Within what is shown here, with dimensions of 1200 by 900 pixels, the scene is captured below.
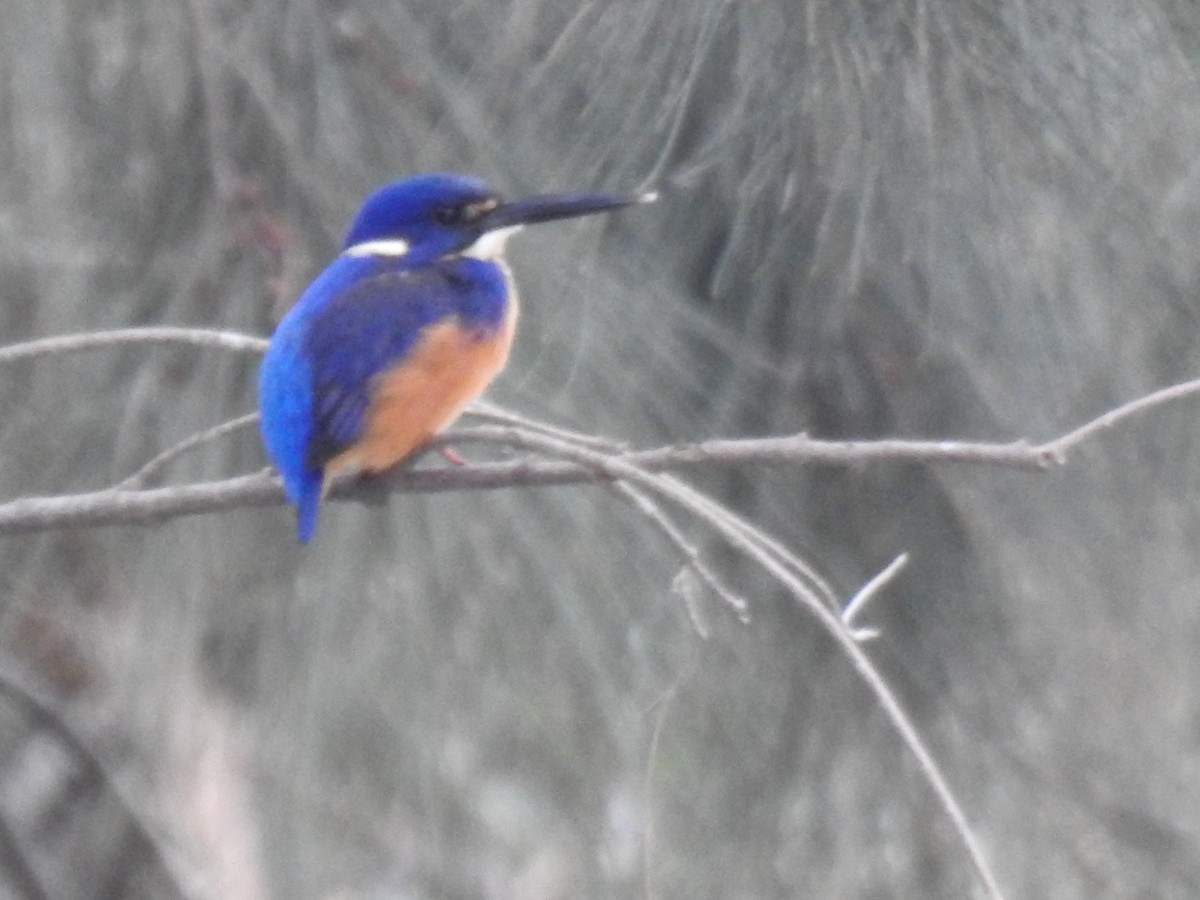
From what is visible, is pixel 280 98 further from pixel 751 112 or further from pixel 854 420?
pixel 854 420

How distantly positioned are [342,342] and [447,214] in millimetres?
135

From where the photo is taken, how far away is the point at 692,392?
1.30m

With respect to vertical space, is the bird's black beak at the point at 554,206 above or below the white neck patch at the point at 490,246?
above

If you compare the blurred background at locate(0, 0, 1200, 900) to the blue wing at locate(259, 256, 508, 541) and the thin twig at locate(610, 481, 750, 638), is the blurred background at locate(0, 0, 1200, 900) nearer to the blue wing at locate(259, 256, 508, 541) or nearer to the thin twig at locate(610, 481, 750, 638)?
the blue wing at locate(259, 256, 508, 541)

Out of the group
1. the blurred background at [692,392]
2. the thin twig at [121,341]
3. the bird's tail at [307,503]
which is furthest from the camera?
the blurred background at [692,392]

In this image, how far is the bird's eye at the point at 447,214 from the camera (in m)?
1.24

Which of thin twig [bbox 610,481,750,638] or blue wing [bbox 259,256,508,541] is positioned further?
blue wing [bbox 259,256,508,541]

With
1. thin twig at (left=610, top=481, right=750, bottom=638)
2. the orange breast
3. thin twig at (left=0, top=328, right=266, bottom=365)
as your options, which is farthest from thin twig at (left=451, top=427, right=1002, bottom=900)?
the orange breast

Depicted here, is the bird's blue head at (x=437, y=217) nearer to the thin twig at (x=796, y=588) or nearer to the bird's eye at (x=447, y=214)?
the bird's eye at (x=447, y=214)

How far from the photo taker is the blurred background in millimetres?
1173

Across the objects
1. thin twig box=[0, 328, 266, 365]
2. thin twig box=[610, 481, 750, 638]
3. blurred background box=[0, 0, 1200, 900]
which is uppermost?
thin twig box=[0, 328, 266, 365]

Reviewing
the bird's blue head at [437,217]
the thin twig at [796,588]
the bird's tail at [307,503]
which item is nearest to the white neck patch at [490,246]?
the bird's blue head at [437,217]

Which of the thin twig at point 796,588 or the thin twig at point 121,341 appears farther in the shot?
the thin twig at point 121,341

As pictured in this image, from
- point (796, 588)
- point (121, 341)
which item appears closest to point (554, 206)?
point (121, 341)
